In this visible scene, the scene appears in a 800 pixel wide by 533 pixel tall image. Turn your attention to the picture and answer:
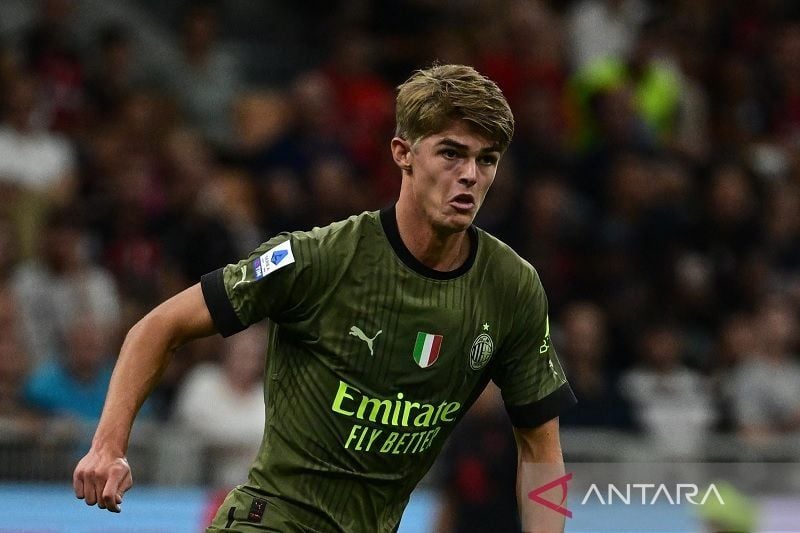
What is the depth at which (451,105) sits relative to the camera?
15.5 feet

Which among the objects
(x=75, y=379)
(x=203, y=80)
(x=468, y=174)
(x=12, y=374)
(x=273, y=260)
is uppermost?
(x=203, y=80)

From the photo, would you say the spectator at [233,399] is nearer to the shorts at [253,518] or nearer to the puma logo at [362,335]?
the shorts at [253,518]

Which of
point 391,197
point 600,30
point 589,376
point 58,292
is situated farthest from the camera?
point 600,30

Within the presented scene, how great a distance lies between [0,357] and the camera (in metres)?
8.79

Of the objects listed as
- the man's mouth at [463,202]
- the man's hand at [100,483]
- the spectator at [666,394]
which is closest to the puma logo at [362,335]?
the man's mouth at [463,202]

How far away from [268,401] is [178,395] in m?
4.47

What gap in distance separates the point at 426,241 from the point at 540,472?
81 cm

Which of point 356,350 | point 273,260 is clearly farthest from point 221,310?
point 356,350

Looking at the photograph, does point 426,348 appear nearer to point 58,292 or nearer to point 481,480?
point 481,480

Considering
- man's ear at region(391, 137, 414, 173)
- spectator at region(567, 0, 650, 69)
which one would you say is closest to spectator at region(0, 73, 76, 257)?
spectator at region(567, 0, 650, 69)

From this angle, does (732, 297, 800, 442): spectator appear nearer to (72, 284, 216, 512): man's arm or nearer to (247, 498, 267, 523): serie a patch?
(247, 498, 267, 523): serie a patch

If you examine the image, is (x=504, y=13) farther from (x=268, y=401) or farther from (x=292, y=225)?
(x=268, y=401)

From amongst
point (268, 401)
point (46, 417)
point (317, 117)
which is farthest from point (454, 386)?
point (317, 117)

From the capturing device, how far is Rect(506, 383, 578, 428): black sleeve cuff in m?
5.04
